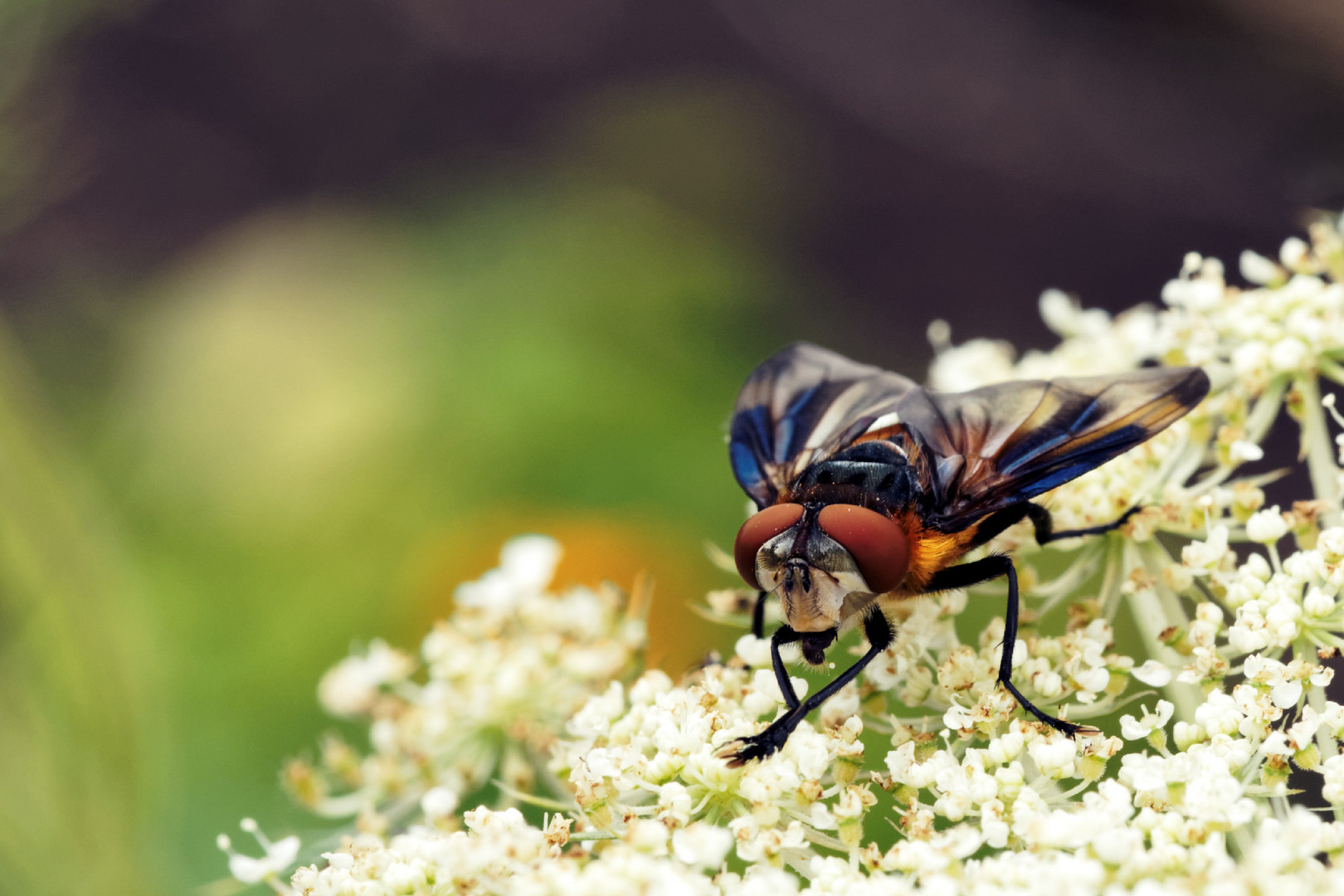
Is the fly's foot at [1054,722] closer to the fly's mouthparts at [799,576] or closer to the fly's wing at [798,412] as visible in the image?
the fly's mouthparts at [799,576]

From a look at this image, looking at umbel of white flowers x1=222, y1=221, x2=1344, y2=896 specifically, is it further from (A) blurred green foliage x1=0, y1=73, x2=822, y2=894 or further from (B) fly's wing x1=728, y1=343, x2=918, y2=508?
(A) blurred green foliage x1=0, y1=73, x2=822, y2=894

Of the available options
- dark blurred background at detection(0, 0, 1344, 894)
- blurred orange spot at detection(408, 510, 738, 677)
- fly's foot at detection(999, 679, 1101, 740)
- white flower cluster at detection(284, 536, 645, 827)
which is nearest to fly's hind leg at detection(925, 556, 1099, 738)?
fly's foot at detection(999, 679, 1101, 740)

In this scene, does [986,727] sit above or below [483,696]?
below

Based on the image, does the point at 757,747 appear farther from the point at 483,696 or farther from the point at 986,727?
the point at 483,696

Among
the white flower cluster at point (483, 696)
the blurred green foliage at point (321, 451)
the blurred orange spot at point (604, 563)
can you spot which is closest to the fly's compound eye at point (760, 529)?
the white flower cluster at point (483, 696)

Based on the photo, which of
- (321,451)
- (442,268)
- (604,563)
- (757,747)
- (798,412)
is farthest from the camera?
(442,268)

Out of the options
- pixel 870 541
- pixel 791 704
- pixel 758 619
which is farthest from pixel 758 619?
pixel 870 541
